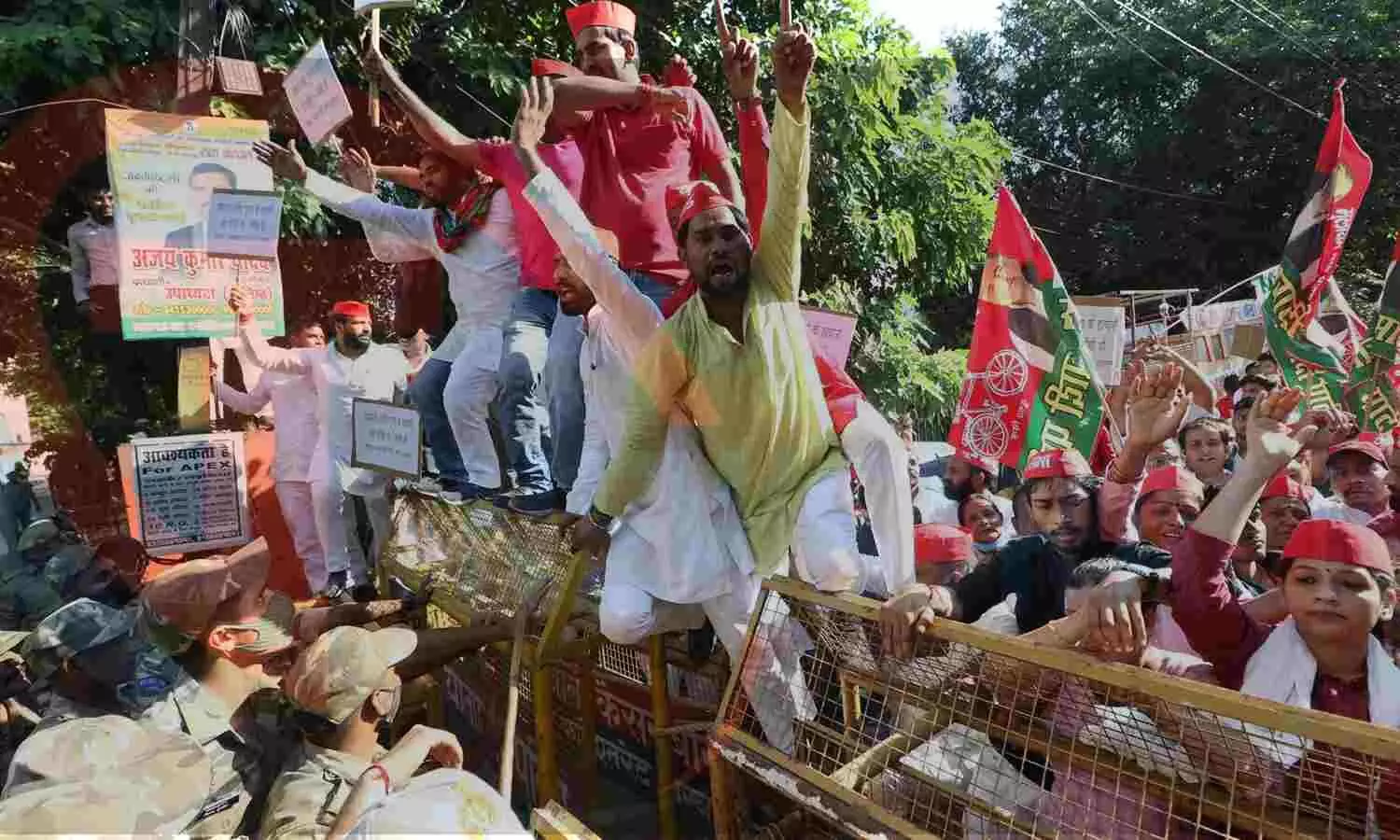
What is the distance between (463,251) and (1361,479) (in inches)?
176

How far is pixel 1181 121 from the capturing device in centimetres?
2256

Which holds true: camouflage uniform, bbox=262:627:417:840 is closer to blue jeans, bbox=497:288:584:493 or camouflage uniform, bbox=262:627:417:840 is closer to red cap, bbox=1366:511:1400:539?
blue jeans, bbox=497:288:584:493

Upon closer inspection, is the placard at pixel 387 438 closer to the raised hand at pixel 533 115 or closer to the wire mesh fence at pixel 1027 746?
the raised hand at pixel 533 115

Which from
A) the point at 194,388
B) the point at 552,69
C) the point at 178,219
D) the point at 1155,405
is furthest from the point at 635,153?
the point at 194,388

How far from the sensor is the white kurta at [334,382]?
6102 mm

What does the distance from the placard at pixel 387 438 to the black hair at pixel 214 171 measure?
248 cm

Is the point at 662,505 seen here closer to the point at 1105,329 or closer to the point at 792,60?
the point at 792,60

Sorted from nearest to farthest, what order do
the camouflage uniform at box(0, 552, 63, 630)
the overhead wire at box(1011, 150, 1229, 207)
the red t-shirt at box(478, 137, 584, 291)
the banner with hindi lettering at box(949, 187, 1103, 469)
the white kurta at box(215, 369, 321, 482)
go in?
the red t-shirt at box(478, 137, 584, 291) → the banner with hindi lettering at box(949, 187, 1103, 469) → the camouflage uniform at box(0, 552, 63, 630) → the white kurta at box(215, 369, 321, 482) → the overhead wire at box(1011, 150, 1229, 207)

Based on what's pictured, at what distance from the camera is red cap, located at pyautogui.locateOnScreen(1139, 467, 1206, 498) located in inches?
129

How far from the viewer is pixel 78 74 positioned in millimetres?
6793

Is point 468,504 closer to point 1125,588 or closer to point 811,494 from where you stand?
point 811,494

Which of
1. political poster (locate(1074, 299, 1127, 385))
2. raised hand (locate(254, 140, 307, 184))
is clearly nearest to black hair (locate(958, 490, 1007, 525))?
political poster (locate(1074, 299, 1127, 385))

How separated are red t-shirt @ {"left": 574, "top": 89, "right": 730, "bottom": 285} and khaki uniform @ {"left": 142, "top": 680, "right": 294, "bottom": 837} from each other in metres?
2.08

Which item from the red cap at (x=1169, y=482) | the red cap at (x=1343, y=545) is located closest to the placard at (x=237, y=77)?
the red cap at (x=1169, y=482)
